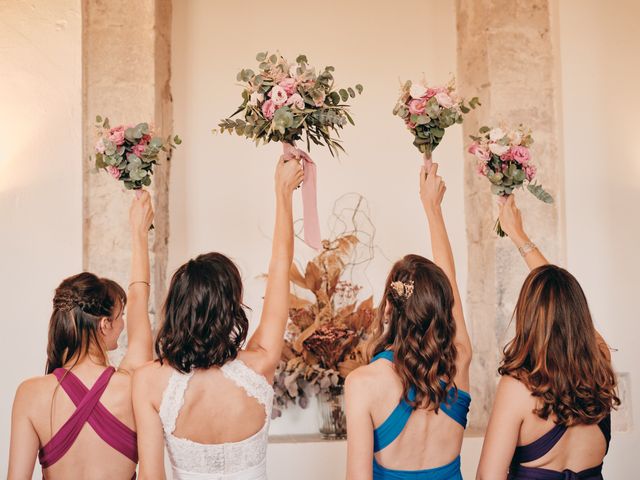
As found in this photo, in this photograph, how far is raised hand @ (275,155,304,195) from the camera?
2.74m

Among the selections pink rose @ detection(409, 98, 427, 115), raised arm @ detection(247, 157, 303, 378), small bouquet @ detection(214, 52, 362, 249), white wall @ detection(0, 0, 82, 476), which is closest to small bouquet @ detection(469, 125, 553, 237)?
pink rose @ detection(409, 98, 427, 115)

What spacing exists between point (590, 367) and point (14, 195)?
301 centimetres

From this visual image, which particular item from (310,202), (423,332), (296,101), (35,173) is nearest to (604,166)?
(310,202)

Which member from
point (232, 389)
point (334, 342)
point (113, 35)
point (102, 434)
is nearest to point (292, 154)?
point (232, 389)

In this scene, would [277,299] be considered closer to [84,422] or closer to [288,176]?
[288,176]

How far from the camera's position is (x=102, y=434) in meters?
2.49

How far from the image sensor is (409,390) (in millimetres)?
2367

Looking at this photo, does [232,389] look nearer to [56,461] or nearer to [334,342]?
[56,461]

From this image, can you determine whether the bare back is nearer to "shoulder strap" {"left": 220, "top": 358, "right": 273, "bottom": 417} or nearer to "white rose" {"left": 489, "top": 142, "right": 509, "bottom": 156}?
"shoulder strap" {"left": 220, "top": 358, "right": 273, "bottom": 417}

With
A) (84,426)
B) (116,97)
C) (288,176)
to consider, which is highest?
Answer: (116,97)

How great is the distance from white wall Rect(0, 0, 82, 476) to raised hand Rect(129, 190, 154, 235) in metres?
1.27

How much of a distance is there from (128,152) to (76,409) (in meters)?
1.10

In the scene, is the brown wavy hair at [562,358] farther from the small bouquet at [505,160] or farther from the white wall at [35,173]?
the white wall at [35,173]

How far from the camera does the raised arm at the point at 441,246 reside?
2.59 m
